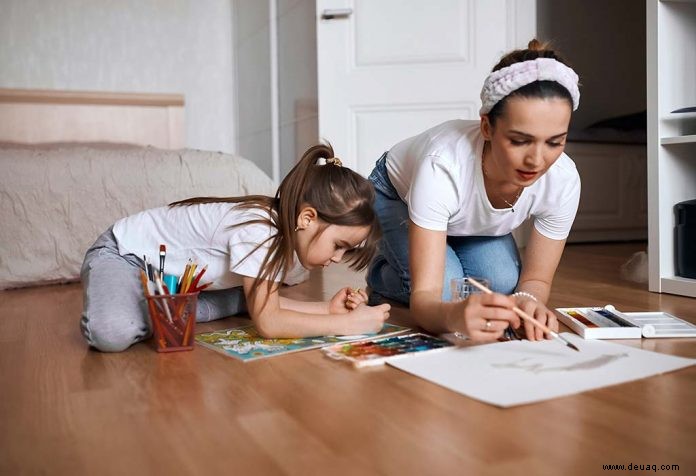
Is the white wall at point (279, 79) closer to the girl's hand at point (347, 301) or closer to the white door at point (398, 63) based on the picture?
the white door at point (398, 63)

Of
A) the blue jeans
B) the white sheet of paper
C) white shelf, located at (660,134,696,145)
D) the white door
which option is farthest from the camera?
the white door

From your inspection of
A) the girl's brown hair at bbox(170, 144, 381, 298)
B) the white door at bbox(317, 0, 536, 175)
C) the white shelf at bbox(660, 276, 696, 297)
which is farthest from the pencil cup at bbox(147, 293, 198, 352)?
the white door at bbox(317, 0, 536, 175)

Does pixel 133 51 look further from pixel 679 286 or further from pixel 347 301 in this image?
pixel 679 286

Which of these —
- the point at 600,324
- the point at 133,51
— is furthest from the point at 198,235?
the point at 133,51

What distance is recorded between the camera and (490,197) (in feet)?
4.92

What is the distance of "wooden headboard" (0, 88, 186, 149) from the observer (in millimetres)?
3926

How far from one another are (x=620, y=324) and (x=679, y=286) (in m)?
0.71

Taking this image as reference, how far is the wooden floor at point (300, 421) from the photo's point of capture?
80cm

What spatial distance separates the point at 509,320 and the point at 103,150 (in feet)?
6.45

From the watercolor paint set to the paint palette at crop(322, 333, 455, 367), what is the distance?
12.2 inches

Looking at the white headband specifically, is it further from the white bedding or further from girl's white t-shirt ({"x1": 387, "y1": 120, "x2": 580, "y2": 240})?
the white bedding

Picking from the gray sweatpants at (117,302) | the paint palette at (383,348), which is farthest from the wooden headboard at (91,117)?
the paint palette at (383,348)

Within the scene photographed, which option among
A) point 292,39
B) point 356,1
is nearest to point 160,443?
point 356,1

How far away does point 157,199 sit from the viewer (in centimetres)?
255
